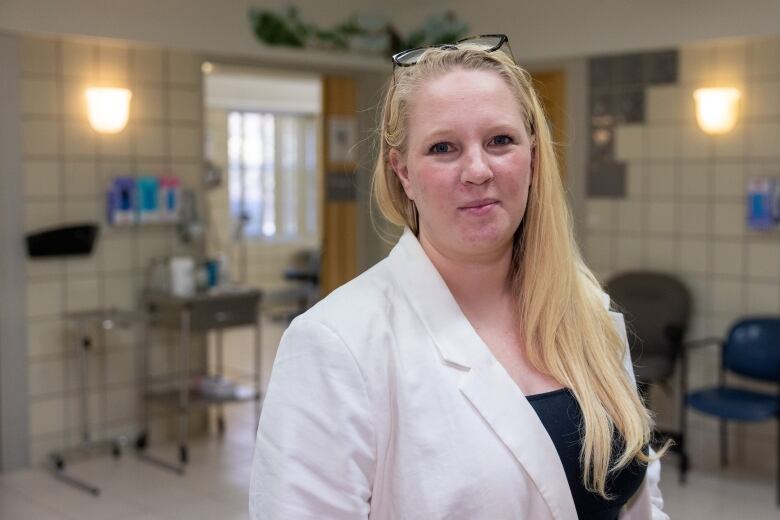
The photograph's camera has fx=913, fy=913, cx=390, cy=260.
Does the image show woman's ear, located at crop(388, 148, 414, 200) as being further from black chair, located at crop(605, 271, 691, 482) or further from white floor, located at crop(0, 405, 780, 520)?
black chair, located at crop(605, 271, 691, 482)

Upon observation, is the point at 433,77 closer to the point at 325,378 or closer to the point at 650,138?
the point at 325,378

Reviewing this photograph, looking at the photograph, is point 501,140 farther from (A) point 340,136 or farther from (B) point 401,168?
(A) point 340,136

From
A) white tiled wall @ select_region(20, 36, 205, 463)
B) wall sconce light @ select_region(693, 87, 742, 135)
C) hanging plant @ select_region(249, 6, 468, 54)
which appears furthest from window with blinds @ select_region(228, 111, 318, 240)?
wall sconce light @ select_region(693, 87, 742, 135)

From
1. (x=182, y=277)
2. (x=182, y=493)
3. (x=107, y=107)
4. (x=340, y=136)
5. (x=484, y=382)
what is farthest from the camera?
(x=340, y=136)

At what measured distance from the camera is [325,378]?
109cm

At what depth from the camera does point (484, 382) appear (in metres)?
1.18

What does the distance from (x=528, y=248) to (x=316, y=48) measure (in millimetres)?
4181

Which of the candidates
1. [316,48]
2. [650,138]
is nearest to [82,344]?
[316,48]

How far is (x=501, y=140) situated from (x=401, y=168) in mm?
156

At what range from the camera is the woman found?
3.60ft

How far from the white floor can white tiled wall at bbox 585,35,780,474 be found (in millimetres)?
396

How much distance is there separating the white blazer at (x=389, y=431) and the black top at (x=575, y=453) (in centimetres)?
3

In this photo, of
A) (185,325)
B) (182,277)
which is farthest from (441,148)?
(182,277)

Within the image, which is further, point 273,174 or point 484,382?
point 273,174
